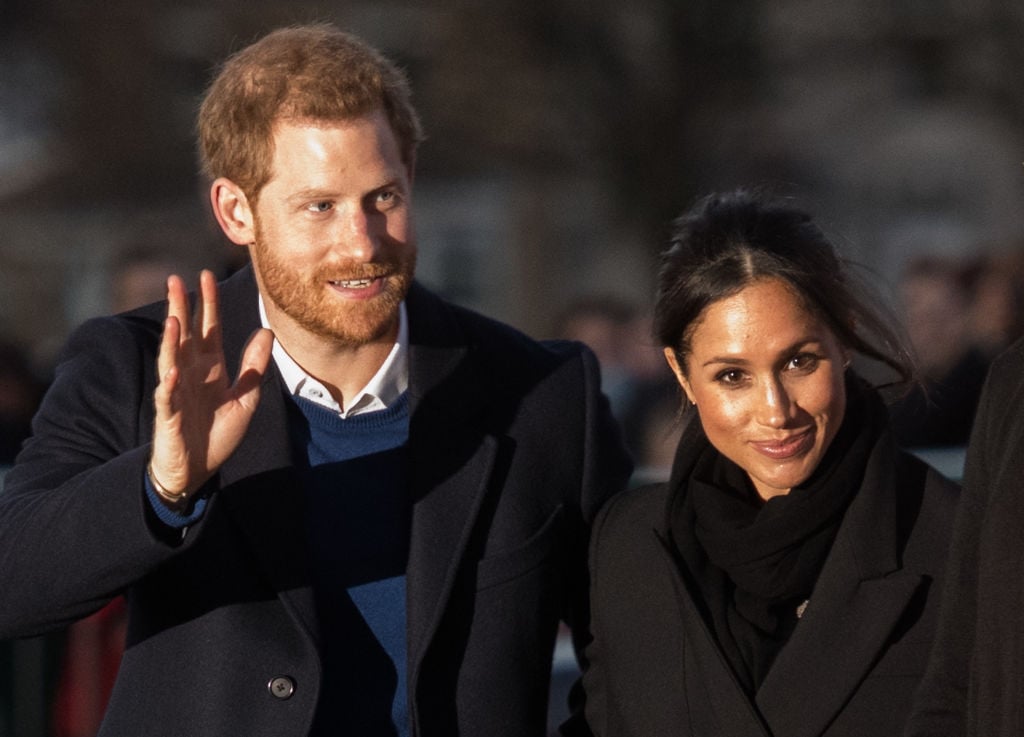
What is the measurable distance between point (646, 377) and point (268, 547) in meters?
8.14

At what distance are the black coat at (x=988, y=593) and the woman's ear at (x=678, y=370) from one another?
3.23ft

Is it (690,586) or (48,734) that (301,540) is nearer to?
(690,586)

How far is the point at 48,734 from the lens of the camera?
5.61m

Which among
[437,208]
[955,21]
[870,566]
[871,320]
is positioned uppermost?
[871,320]

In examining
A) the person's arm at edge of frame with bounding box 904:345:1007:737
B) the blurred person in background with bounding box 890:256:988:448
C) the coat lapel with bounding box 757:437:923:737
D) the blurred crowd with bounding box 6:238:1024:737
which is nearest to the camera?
the person's arm at edge of frame with bounding box 904:345:1007:737

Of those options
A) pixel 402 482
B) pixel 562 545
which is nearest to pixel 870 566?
pixel 562 545

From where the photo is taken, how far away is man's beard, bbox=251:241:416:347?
12.2 feet

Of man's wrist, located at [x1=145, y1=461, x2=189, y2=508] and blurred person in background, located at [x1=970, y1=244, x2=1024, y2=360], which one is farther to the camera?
blurred person in background, located at [x1=970, y1=244, x2=1024, y2=360]

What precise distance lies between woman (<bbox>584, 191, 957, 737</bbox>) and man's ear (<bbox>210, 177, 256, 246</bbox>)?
85 centimetres

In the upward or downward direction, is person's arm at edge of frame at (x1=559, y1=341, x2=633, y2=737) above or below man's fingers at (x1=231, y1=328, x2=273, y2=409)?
below

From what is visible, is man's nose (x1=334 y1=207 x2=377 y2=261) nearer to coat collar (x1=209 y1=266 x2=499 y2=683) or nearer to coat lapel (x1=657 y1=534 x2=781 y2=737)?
coat collar (x1=209 y1=266 x2=499 y2=683)

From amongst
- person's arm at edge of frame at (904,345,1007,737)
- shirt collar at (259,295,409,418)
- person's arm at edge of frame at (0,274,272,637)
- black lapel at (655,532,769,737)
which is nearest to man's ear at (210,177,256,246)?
shirt collar at (259,295,409,418)

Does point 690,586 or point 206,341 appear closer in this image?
point 206,341

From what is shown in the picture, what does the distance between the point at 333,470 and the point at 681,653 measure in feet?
2.52
